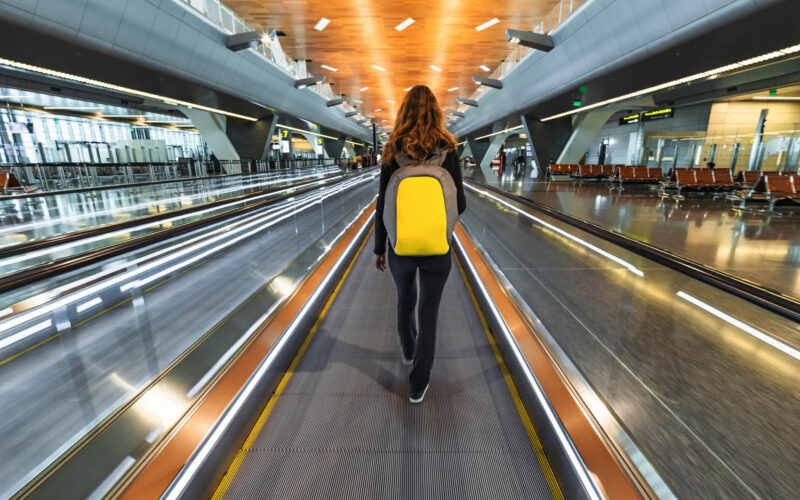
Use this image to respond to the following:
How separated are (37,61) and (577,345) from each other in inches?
553

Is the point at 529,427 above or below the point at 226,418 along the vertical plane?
below

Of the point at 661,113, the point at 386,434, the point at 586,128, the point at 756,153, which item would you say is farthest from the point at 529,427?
the point at 661,113

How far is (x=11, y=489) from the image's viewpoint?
144 cm

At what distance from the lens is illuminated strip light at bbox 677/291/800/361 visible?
2.98 m

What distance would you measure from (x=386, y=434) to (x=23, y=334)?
1.89 metres

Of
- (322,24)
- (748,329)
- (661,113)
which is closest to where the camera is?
(748,329)

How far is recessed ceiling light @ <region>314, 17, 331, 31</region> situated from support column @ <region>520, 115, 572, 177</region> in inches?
586

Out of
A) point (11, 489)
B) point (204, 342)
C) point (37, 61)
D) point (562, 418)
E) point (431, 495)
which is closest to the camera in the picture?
point (11, 489)

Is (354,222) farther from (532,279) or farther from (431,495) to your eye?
(431,495)

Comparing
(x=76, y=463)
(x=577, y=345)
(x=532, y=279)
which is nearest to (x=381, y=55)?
(x=532, y=279)

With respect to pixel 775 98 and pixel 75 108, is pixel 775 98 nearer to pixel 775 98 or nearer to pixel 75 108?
pixel 775 98

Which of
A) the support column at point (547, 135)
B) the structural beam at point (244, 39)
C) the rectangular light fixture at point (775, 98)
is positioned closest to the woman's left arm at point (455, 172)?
the structural beam at point (244, 39)

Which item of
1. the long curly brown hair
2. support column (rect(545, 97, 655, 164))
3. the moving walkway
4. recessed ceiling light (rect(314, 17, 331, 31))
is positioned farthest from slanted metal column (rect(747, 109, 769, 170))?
the long curly brown hair

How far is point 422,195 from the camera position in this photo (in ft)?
6.36
